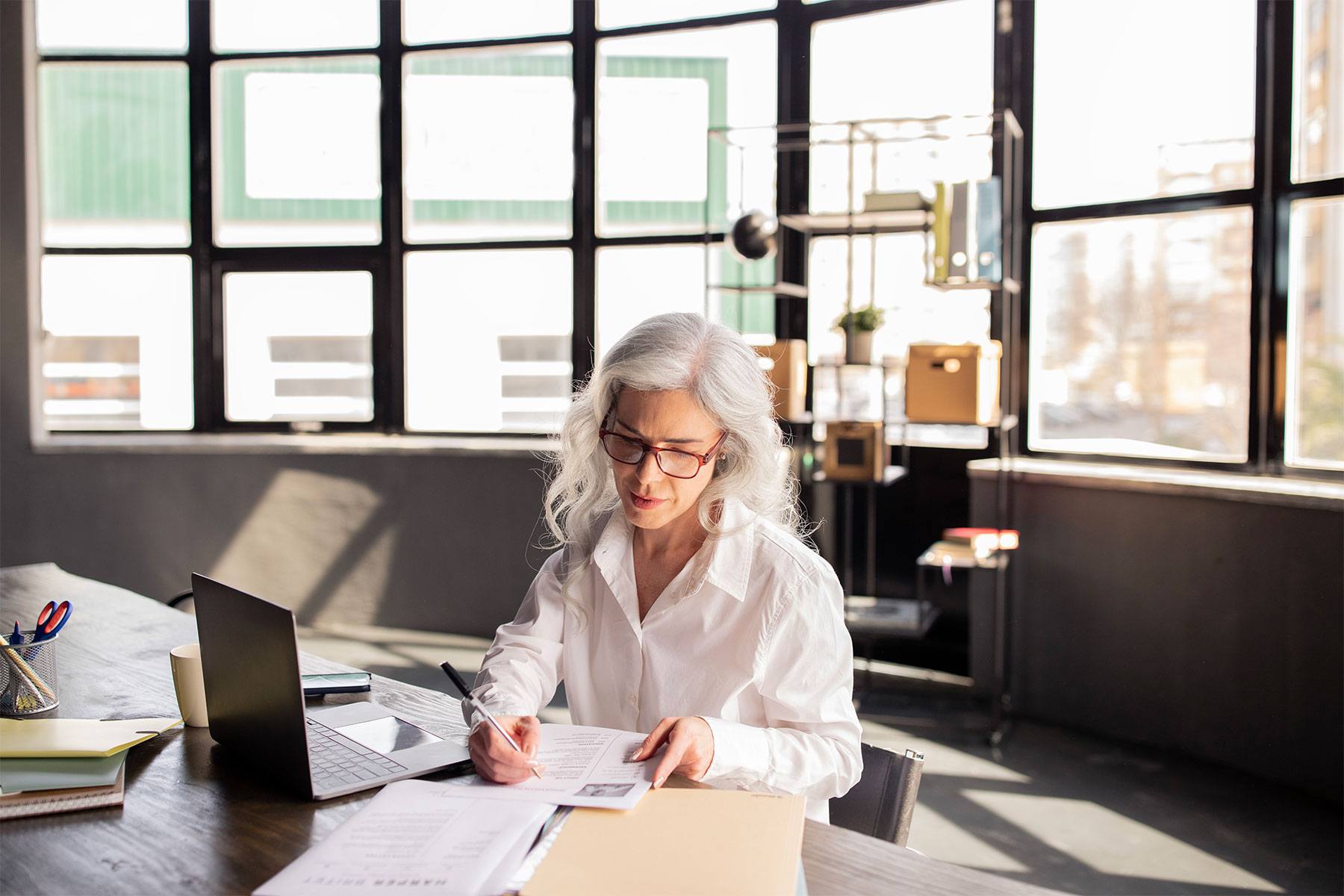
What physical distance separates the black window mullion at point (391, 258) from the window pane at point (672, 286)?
101 cm

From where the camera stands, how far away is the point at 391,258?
5.45 m

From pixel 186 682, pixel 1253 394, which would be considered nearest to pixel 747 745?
pixel 186 682

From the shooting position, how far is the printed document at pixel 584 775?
127cm

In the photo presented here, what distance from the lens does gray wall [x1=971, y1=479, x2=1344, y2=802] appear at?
3381 mm

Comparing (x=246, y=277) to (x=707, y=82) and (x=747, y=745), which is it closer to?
(x=707, y=82)

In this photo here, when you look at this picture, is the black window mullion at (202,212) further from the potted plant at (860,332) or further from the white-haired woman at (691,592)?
the white-haired woman at (691,592)

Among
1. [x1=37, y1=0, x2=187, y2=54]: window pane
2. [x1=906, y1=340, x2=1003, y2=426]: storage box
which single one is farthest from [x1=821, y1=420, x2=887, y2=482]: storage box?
[x1=37, y1=0, x2=187, y2=54]: window pane

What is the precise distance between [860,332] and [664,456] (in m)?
2.62

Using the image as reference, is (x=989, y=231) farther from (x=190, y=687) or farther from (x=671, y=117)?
(x=190, y=687)

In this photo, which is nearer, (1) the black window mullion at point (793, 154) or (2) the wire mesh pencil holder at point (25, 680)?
(2) the wire mesh pencil holder at point (25, 680)

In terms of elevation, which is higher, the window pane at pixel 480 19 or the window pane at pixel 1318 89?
the window pane at pixel 480 19

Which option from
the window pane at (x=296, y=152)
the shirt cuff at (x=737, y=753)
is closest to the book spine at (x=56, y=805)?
the shirt cuff at (x=737, y=753)

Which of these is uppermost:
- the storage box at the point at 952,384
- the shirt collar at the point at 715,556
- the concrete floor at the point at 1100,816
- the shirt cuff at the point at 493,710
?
the storage box at the point at 952,384

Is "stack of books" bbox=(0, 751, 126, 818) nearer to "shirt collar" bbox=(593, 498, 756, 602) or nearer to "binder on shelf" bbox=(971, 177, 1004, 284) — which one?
"shirt collar" bbox=(593, 498, 756, 602)
